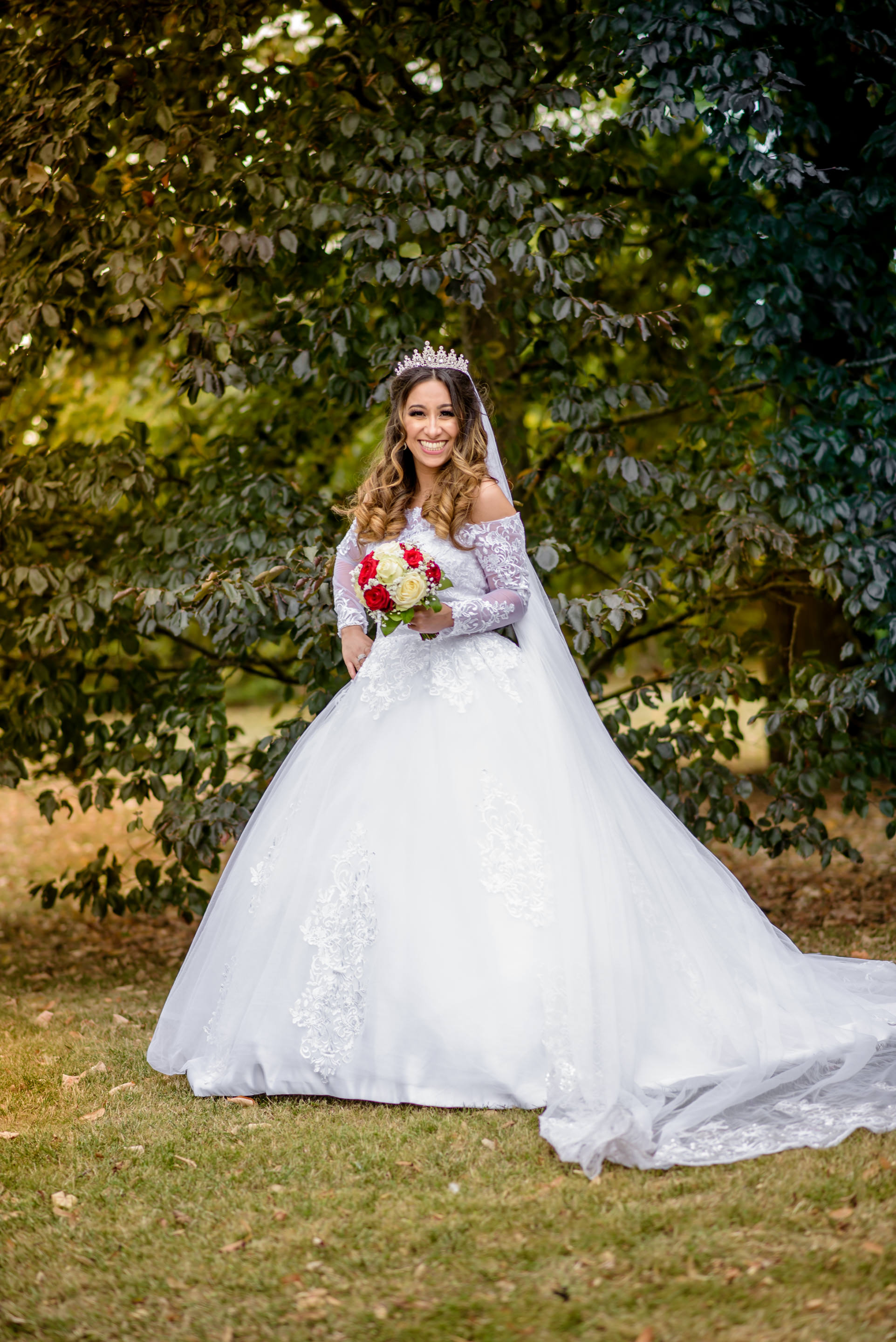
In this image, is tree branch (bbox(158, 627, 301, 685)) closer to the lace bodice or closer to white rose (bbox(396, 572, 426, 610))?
the lace bodice

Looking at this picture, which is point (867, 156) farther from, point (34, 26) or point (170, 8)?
point (34, 26)

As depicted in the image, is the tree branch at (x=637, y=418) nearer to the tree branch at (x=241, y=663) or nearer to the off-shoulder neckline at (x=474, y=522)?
the off-shoulder neckline at (x=474, y=522)

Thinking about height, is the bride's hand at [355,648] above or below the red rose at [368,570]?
below

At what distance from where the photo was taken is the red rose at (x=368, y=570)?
3.93 m

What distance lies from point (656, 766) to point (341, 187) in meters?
3.05

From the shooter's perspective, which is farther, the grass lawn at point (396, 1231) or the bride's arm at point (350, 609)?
the bride's arm at point (350, 609)

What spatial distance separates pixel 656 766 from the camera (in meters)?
5.80

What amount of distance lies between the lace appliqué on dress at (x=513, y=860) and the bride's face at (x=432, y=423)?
1329 mm

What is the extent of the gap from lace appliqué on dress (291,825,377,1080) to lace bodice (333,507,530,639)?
923mm

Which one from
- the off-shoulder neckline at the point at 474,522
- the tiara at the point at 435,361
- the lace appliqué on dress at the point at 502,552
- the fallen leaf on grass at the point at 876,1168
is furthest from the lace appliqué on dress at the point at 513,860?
the tiara at the point at 435,361

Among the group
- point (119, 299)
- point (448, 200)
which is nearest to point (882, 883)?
point (448, 200)

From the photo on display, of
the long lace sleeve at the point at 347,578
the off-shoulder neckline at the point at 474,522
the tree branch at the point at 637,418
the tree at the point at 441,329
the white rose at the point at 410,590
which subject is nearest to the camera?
the white rose at the point at 410,590

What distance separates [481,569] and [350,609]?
1.87 feet

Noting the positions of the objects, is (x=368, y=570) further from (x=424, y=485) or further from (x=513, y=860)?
(x=513, y=860)
